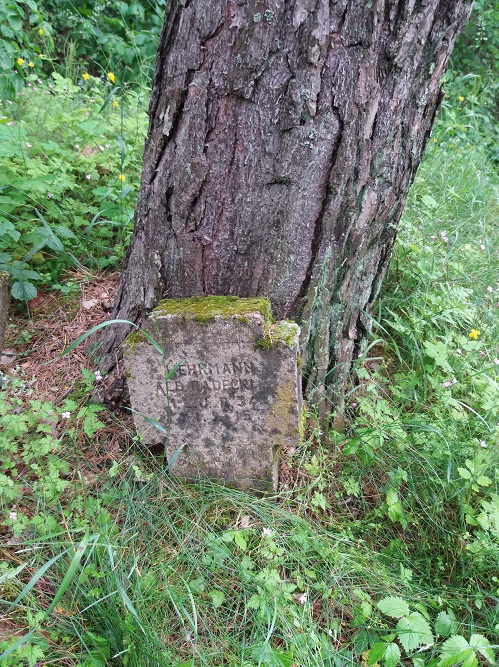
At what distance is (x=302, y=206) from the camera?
1808 millimetres

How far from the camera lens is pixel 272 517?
6.16 feet

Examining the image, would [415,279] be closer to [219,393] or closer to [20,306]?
[219,393]

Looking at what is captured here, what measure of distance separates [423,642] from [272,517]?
2.02 ft

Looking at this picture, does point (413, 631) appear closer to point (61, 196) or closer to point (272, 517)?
point (272, 517)

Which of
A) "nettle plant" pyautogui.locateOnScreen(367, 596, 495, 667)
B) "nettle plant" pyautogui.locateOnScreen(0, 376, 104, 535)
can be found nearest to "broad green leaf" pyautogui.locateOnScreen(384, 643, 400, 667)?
"nettle plant" pyautogui.locateOnScreen(367, 596, 495, 667)

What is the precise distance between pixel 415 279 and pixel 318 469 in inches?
46.9

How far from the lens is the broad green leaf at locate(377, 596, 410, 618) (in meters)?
1.61

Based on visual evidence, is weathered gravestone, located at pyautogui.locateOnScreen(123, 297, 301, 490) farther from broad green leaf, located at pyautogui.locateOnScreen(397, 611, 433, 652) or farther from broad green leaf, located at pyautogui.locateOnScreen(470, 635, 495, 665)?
broad green leaf, located at pyautogui.locateOnScreen(470, 635, 495, 665)

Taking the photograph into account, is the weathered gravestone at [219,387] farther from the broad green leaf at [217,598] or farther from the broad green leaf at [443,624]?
the broad green leaf at [443,624]

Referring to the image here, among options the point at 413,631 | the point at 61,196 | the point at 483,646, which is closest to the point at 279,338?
the point at 413,631

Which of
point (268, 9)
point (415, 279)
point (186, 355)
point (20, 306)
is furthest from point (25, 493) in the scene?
point (415, 279)

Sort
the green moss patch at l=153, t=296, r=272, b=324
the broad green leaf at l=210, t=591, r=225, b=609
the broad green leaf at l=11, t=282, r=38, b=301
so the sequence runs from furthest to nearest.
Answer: the broad green leaf at l=11, t=282, r=38, b=301 < the green moss patch at l=153, t=296, r=272, b=324 < the broad green leaf at l=210, t=591, r=225, b=609

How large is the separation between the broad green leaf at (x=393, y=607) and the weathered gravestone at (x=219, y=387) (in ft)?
1.83

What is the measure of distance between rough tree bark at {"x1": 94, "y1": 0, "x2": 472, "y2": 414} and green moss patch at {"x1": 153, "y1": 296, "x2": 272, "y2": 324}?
0.30 feet
